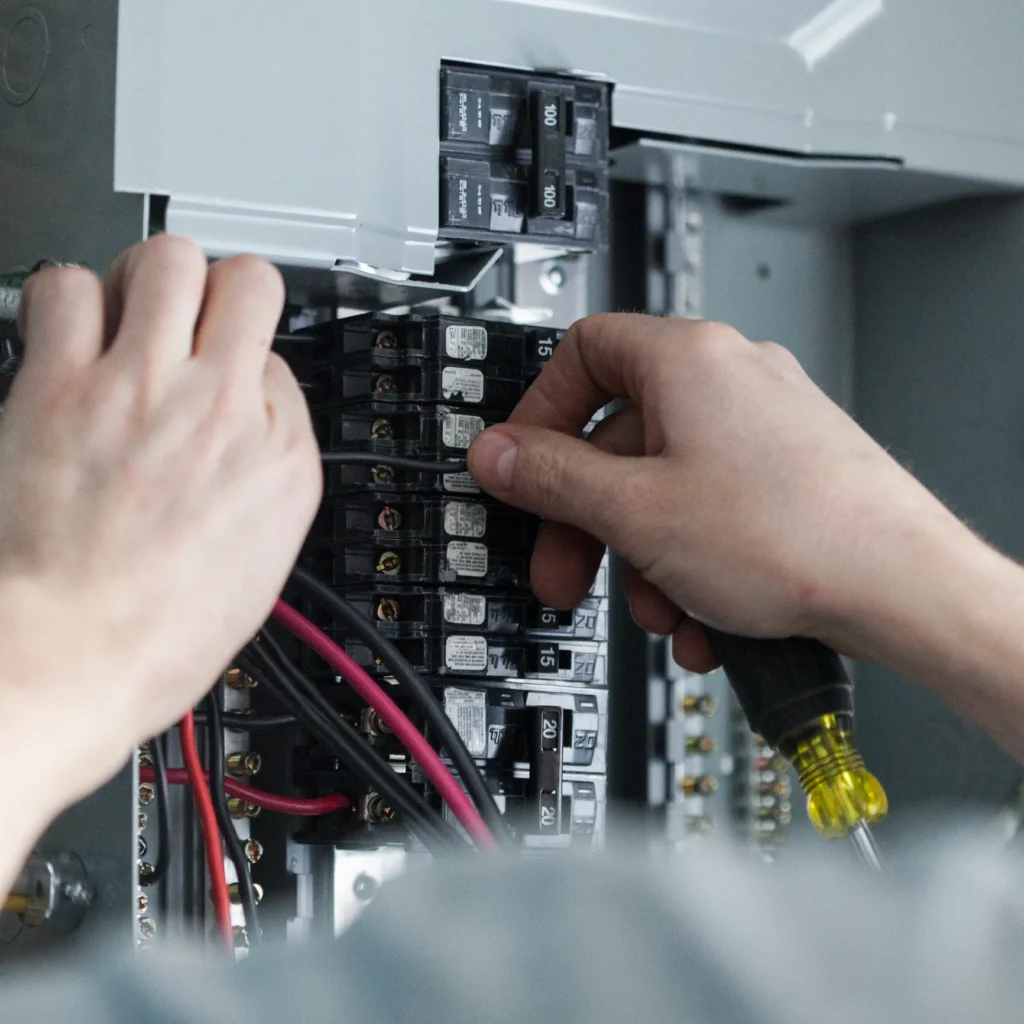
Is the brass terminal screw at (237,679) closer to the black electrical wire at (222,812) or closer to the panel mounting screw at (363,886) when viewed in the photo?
the black electrical wire at (222,812)

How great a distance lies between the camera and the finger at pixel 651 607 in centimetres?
103

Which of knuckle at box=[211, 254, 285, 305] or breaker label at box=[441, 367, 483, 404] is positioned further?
breaker label at box=[441, 367, 483, 404]

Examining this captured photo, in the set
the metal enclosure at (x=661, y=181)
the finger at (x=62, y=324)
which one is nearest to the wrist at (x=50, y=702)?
the finger at (x=62, y=324)

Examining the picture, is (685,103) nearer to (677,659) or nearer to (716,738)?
(677,659)

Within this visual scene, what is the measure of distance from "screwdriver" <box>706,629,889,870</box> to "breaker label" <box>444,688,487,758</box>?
0.18 metres

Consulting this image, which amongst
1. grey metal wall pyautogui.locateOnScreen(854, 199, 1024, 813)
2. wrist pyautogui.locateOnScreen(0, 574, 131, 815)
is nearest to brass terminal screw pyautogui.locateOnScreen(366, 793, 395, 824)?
wrist pyautogui.locateOnScreen(0, 574, 131, 815)

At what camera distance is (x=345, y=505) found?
103 cm

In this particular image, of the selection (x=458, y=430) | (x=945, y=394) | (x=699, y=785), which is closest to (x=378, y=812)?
(x=458, y=430)

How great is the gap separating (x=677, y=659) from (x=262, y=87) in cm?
49

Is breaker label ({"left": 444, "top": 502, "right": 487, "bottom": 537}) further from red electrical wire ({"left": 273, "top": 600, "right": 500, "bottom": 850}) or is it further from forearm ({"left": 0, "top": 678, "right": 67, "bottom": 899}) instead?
forearm ({"left": 0, "top": 678, "right": 67, "bottom": 899})

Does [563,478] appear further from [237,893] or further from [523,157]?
[237,893]

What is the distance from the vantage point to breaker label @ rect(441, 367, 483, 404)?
1.02m

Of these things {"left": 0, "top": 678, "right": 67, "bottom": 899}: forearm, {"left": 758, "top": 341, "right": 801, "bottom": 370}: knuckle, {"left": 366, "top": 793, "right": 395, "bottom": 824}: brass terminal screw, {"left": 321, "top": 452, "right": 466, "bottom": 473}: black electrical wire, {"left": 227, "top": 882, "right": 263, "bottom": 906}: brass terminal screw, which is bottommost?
{"left": 227, "top": 882, "right": 263, "bottom": 906}: brass terminal screw

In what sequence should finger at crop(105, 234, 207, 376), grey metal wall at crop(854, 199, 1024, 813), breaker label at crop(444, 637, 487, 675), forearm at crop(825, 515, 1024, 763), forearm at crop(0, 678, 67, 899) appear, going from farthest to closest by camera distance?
1. grey metal wall at crop(854, 199, 1024, 813)
2. breaker label at crop(444, 637, 487, 675)
3. forearm at crop(825, 515, 1024, 763)
4. finger at crop(105, 234, 207, 376)
5. forearm at crop(0, 678, 67, 899)
